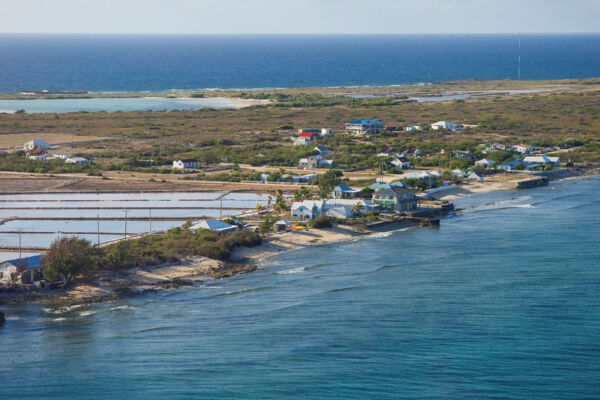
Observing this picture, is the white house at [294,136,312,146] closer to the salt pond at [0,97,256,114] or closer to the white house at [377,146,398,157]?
the white house at [377,146,398,157]

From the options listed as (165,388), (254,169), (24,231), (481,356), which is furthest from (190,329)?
(254,169)

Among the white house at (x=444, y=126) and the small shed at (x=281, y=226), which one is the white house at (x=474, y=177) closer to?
the small shed at (x=281, y=226)

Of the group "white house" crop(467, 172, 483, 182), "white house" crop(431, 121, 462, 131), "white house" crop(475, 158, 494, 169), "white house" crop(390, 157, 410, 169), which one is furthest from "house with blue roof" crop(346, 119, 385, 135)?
"white house" crop(467, 172, 483, 182)

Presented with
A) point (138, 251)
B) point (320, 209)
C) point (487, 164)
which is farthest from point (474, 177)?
point (138, 251)

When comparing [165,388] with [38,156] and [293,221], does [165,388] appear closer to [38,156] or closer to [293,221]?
[293,221]

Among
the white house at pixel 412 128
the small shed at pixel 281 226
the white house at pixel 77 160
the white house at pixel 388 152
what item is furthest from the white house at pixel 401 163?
the white house at pixel 77 160

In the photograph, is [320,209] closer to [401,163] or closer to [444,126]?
[401,163]
